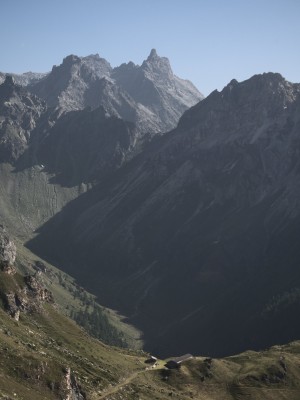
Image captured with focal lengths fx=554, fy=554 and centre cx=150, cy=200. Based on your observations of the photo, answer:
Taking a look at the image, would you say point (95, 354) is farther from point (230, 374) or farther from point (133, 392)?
point (230, 374)

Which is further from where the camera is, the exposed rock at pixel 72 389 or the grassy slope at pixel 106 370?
the exposed rock at pixel 72 389

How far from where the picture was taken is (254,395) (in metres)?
164

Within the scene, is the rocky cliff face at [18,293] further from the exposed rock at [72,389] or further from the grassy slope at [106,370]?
the exposed rock at [72,389]

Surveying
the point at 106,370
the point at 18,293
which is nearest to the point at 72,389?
the point at 106,370

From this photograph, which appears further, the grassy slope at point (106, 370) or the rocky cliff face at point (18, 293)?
the rocky cliff face at point (18, 293)

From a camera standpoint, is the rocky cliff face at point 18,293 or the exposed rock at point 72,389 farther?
the rocky cliff face at point 18,293

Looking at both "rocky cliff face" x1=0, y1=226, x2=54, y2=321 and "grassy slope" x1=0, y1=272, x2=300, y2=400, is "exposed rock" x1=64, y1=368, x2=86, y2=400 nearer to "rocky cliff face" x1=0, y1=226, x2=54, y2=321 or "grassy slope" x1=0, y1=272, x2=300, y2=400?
"grassy slope" x1=0, y1=272, x2=300, y2=400

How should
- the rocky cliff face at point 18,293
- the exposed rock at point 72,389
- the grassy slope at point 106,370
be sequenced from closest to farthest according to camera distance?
the grassy slope at point 106,370 → the exposed rock at point 72,389 → the rocky cliff face at point 18,293

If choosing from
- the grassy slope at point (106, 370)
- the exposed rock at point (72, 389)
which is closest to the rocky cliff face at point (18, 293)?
the grassy slope at point (106, 370)

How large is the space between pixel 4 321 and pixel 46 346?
12800 mm

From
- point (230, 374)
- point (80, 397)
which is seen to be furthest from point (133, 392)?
point (230, 374)

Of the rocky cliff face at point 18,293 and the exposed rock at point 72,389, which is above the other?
the rocky cliff face at point 18,293

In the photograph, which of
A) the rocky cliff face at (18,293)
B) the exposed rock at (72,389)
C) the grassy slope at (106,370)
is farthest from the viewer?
the rocky cliff face at (18,293)

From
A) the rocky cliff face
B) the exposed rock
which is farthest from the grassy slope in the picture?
the rocky cliff face
